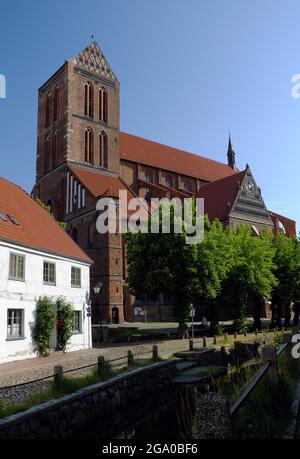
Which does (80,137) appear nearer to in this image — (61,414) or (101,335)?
(101,335)

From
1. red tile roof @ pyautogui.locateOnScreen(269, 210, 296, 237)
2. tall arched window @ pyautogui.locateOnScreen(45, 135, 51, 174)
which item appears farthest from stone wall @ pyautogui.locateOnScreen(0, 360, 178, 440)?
red tile roof @ pyautogui.locateOnScreen(269, 210, 296, 237)

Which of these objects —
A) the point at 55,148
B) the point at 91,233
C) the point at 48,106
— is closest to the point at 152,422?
the point at 91,233

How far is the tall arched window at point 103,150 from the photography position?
54.8 metres

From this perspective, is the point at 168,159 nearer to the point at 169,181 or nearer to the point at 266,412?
the point at 169,181

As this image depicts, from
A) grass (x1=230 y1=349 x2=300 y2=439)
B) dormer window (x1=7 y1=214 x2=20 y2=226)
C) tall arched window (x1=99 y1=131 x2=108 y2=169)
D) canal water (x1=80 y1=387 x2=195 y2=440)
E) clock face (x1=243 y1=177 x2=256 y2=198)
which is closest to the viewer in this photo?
grass (x1=230 y1=349 x2=300 y2=439)

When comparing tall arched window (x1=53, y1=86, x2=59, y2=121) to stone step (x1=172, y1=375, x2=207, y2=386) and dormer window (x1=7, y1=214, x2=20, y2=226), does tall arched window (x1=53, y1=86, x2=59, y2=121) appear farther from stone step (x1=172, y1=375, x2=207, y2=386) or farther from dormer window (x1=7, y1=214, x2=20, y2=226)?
stone step (x1=172, y1=375, x2=207, y2=386)

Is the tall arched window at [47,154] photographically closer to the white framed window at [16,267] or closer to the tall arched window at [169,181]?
the tall arched window at [169,181]

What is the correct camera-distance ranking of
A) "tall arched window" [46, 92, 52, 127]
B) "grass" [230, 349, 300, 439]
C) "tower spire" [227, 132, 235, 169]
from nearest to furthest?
"grass" [230, 349, 300, 439], "tall arched window" [46, 92, 52, 127], "tower spire" [227, 132, 235, 169]

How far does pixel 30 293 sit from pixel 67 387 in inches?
390

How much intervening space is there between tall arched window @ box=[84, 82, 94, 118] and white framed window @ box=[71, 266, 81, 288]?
33.0 meters

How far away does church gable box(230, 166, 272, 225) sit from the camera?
59.8 meters

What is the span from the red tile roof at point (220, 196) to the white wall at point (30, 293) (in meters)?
35.9

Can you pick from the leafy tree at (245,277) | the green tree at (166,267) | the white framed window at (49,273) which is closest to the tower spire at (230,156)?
the leafy tree at (245,277)
